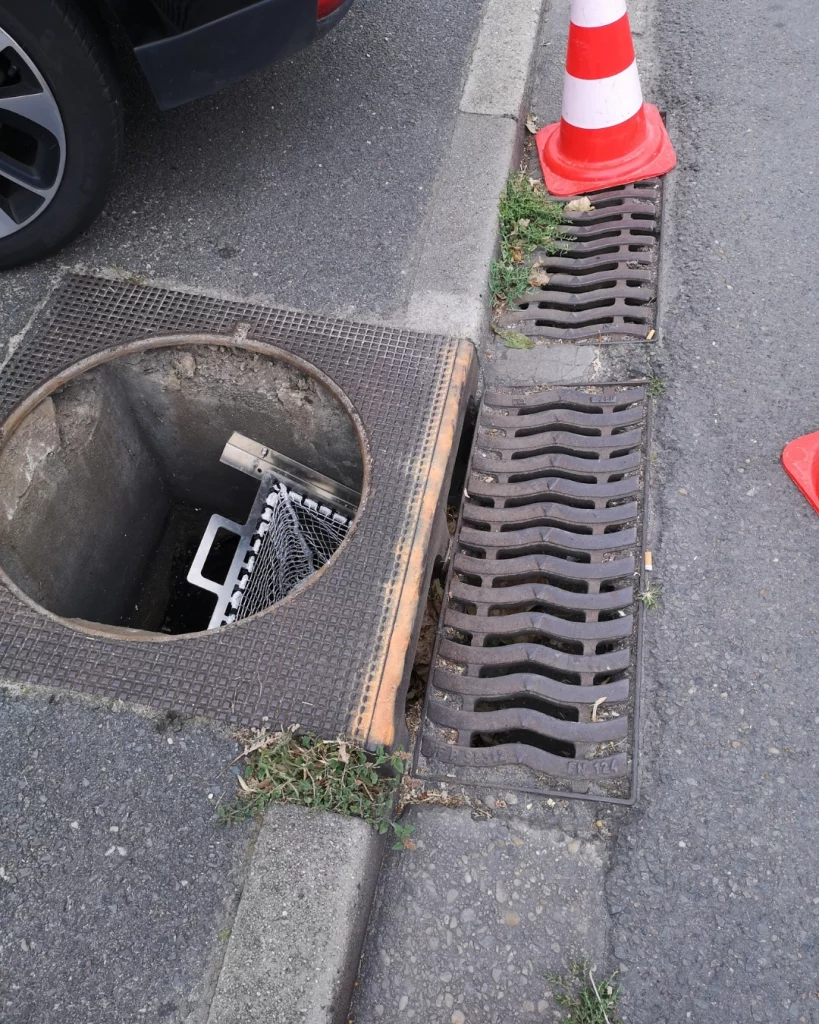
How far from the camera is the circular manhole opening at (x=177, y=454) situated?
245 cm

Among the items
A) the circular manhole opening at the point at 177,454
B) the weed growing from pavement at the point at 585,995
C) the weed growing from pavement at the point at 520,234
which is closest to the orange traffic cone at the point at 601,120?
the weed growing from pavement at the point at 520,234

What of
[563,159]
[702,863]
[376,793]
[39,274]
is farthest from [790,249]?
[39,274]

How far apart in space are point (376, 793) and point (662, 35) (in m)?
3.70

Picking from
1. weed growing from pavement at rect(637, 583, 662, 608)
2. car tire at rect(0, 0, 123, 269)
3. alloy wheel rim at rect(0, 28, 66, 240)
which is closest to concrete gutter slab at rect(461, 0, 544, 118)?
car tire at rect(0, 0, 123, 269)

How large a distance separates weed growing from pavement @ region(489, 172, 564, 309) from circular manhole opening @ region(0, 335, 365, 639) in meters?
0.86

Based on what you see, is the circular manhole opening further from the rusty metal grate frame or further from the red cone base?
the red cone base

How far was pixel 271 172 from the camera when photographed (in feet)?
10.1

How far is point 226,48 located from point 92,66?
1.27 feet

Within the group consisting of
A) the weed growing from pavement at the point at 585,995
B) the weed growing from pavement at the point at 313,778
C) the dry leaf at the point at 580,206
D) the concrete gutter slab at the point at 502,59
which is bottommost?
the weed growing from pavement at the point at 585,995

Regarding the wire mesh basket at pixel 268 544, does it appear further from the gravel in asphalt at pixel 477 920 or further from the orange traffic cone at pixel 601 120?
the orange traffic cone at pixel 601 120

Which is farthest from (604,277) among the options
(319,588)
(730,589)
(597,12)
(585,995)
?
(585,995)

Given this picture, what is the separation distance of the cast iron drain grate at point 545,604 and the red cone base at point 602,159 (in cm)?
103

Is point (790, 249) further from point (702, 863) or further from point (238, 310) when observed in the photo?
point (702, 863)

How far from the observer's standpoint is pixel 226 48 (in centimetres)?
239
